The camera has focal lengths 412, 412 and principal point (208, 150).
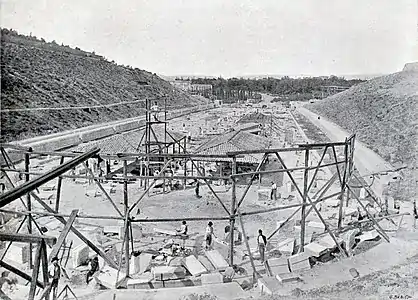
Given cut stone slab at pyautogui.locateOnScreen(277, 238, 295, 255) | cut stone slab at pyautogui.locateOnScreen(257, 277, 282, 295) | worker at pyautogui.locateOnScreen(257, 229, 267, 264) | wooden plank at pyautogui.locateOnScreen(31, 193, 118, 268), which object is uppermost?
wooden plank at pyautogui.locateOnScreen(31, 193, 118, 268)

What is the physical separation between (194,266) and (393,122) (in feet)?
83.2

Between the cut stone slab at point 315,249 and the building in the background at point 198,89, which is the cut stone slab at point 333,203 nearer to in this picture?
the cut stone slab at point 315,249

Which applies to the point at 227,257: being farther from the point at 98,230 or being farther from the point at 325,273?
the point at 98,230

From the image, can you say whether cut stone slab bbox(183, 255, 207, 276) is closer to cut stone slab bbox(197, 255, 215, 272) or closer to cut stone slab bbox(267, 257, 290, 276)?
cut stone slab bbox(197, 255, 215, 272)

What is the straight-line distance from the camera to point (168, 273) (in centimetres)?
953

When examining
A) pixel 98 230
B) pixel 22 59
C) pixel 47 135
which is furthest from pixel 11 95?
pixel 98 230

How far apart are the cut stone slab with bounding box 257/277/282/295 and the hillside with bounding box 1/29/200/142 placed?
2228cm

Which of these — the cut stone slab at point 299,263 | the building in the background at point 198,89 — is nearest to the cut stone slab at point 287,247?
the cut stone slab at point 299,263

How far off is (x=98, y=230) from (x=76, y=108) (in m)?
31.4

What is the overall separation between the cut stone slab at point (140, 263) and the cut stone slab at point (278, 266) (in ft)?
10.3

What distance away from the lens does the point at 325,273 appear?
969 centimetres

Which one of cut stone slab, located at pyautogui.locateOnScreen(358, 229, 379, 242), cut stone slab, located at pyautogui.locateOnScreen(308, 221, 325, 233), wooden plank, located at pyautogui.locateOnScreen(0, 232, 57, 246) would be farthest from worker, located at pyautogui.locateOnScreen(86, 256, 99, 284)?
cut stone slab, located at pyautogui.locateOnScreen(358, 229, 379, 242)

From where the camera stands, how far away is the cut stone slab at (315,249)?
1102 cm

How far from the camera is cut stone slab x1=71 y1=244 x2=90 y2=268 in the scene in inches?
415
